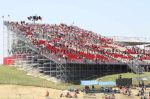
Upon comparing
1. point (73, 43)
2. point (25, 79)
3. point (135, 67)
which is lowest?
point (25, 79)

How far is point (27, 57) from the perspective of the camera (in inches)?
3248

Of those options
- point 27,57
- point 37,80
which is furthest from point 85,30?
point 37,80

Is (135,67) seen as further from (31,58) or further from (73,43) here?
(31,58)

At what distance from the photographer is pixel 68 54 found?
76875 mm

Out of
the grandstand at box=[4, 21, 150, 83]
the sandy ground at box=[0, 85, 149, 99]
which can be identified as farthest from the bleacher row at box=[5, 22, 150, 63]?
the sandy ground at box=[0, 85, 149, 99]

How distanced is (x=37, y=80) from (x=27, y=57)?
10479 millimetres

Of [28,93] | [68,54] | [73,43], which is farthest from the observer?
[73,43]

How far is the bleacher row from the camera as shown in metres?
78.2

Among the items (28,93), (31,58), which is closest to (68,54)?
(31,58)

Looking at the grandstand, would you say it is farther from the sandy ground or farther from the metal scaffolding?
the sandy ground

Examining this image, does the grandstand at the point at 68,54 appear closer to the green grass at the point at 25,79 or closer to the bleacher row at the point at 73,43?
the bleacher row at the point at 73,43

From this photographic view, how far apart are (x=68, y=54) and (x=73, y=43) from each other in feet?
39.7

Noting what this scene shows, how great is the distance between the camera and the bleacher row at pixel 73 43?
257ft

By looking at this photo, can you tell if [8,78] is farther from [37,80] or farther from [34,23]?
[34,23]
